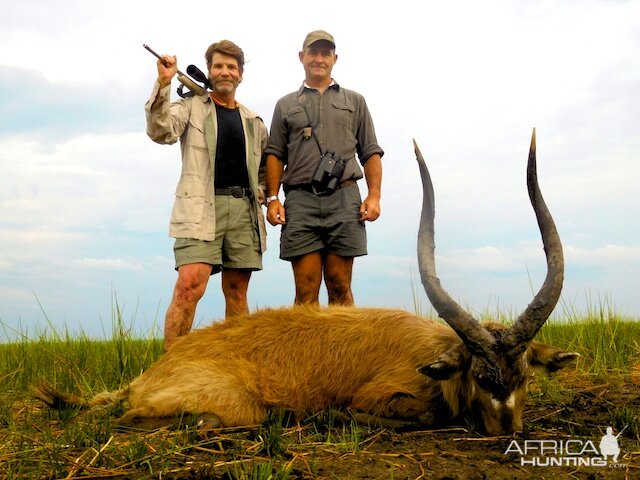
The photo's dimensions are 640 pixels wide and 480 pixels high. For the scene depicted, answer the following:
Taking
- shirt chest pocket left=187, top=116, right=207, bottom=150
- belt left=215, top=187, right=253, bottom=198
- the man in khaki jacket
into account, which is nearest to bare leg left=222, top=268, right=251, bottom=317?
the man in khaki jacket

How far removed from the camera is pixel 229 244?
6.20 meters

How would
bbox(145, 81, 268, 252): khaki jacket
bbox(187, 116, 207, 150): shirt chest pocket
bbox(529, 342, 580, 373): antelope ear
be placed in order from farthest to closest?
bbox(187, 116, 207, 150): shirt chest pocket, bbox(145, 81, 268, 252): khaki jacket, bbox(529, 342, 580, 373): antelope ear

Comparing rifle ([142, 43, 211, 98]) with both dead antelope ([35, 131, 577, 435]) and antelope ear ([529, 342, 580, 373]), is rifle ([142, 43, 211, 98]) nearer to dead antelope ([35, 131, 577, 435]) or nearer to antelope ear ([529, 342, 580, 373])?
dead antelope ([35, 131, 577, 435])

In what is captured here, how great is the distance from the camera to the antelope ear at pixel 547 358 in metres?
4.18

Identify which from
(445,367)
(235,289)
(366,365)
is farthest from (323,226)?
(445,367)

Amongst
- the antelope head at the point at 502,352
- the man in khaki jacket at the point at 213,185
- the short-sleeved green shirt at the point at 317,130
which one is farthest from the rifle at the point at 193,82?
the antelope head at the point at 502,352

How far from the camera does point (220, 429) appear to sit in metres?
4.08

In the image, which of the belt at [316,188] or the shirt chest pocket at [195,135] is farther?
the belt at [316,188]

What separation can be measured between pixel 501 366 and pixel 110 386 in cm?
376

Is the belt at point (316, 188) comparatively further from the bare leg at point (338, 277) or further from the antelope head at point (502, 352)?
the antelope head at point (502, 352)

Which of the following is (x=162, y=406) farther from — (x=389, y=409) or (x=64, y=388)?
(x=64, y=388)

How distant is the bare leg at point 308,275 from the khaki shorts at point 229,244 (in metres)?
0.39

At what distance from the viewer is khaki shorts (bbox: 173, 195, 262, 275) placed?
5945mm

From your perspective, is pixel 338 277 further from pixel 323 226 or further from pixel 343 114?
pixel 343 114
